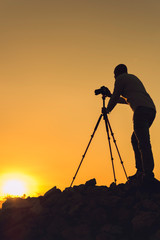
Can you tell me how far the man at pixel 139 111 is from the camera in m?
9.40

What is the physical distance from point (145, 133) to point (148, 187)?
1.78 meters

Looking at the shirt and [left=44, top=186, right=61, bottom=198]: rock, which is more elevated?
the shirt

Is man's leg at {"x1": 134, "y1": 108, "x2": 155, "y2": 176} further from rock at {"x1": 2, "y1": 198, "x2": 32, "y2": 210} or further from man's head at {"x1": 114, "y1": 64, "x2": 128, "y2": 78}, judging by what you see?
rock at {"x1": 2, "y1": 198, "x2": 32, "y2": 210}

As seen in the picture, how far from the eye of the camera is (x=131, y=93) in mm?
9781

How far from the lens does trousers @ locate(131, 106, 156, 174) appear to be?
9367mm

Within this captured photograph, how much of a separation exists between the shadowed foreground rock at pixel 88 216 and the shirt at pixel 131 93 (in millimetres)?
2666

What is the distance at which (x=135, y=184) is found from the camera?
10367 millimetres

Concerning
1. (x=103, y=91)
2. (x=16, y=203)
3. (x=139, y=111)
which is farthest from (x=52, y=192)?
(x=139, y=111)

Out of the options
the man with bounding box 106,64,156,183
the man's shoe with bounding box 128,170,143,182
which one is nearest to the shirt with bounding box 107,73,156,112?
the man with bounding box 106,64,156,183

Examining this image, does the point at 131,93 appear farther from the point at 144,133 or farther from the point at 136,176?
the point at 136,176

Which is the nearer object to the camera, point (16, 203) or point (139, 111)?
point (139, 111)

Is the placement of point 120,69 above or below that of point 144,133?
above

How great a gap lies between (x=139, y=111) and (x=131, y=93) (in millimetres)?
651

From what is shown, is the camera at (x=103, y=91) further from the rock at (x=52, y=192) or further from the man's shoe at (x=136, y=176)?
the rock at (x=52, y=192)
